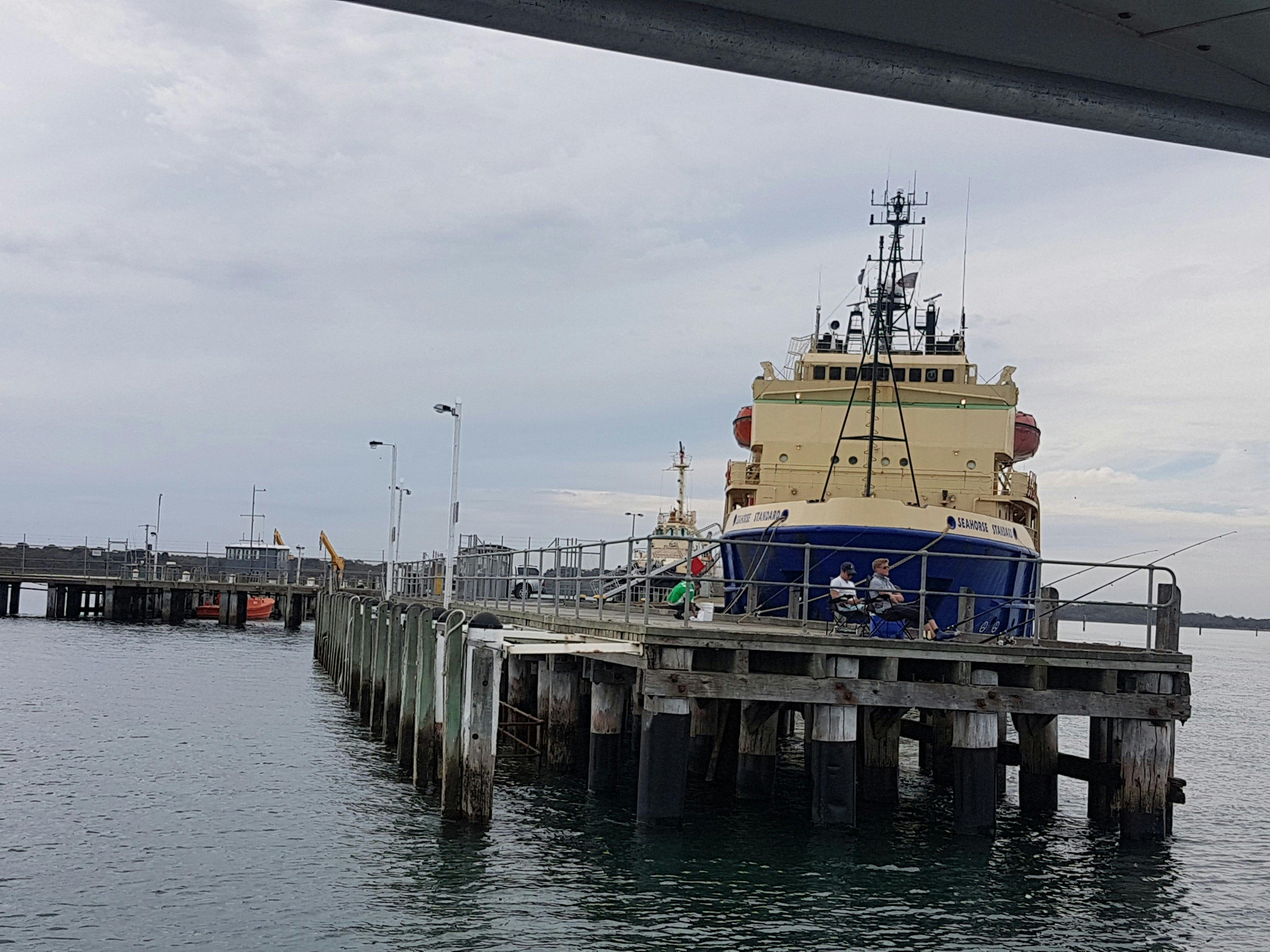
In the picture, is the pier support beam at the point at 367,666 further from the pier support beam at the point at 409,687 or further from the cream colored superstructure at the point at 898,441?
the cream colored superstructure at the point at 898,441

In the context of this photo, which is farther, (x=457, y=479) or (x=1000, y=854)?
(x=457, y=479)

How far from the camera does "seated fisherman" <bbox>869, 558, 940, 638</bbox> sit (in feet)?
54.0

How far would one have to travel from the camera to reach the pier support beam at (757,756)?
18312 millimetres

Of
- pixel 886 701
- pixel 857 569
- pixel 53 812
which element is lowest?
pixel 53 812

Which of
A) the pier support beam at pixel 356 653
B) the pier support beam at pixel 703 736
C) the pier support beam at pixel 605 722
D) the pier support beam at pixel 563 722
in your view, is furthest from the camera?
the pier support beam at pixel 356 653

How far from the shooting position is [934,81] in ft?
20.0

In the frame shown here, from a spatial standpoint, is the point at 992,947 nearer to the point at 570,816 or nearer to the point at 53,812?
the point at 570,816

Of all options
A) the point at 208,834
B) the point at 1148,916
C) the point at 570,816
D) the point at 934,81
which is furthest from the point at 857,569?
the point at 934,81

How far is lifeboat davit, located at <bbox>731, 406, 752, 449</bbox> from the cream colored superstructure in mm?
1728

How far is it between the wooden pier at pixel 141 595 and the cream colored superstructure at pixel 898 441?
2185 inches

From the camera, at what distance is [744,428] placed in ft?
96.7

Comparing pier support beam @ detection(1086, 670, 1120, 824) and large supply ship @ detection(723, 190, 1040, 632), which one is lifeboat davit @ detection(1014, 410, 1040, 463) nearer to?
large supply ship @ detection(723, 190, 1040, 632)

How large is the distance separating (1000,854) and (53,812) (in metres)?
12.6

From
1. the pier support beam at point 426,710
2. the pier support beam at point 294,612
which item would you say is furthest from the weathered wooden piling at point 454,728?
the pier support beam at point 294,612
